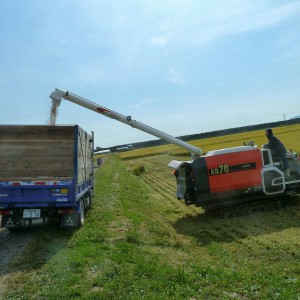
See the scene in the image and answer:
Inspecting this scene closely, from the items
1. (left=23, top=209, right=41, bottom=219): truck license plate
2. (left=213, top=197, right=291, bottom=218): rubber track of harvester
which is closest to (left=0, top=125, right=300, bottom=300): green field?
(left=213, top=197, right=291, bottom=218): rubber track of harvester

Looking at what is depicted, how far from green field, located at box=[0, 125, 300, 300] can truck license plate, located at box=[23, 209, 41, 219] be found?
58 cm

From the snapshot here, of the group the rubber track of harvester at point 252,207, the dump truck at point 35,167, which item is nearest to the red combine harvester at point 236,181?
the rubber track of harvester at point 252,207

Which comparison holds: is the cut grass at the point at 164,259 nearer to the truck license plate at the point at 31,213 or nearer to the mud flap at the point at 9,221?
the truck license plate at the point at 31,213

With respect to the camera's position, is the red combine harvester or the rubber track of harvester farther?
the rubber track of harvester

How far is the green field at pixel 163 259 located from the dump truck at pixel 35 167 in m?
0.70

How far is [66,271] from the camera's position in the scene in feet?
23.3

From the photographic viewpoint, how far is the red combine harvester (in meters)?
12.6

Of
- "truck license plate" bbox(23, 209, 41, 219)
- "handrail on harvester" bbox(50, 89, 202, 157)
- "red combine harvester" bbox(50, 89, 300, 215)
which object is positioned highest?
"handrail on harvester" bbox(50, 89, 202, 157)

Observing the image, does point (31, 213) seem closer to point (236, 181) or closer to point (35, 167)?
point (35, 167)

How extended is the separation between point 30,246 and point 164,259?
3496 millimetres

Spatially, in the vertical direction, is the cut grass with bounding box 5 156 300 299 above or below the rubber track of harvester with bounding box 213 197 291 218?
below

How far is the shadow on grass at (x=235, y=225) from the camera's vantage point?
10.2 m

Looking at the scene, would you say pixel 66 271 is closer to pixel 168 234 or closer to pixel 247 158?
pixel 168 234

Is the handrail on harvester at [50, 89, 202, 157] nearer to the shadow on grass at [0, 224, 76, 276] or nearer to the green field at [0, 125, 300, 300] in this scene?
the green field at [0, 125, 300, 300]
